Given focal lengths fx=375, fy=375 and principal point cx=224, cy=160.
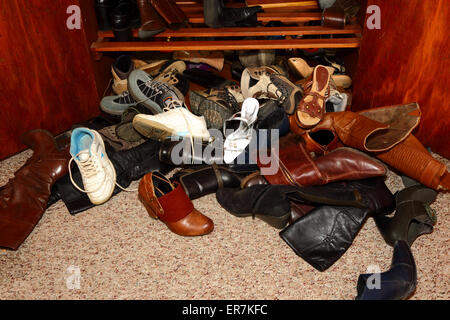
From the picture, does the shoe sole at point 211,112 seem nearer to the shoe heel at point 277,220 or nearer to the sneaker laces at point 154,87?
the sneaker laces at point 154,87

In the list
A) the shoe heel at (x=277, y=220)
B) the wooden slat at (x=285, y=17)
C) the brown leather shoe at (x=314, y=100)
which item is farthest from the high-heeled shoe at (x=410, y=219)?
the wooden slat at (x=285, y=17)

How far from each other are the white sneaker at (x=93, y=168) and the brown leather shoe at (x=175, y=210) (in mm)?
205

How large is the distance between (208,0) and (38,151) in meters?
1.11

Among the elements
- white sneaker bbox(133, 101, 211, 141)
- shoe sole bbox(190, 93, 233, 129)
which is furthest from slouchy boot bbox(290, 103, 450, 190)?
white sneaker bbox(133, 101, 211, 141)

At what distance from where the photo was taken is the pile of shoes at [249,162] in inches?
56.6

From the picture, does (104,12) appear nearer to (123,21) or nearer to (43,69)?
(123,21)

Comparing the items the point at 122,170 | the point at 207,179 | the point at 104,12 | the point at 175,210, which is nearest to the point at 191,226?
the point at 175,210

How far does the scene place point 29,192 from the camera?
157 centimetres

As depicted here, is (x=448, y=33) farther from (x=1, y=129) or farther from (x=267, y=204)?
(x=1, y=129)

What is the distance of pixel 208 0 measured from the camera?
192cm

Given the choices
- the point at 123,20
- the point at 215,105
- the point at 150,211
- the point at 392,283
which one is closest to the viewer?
the point at 392,283

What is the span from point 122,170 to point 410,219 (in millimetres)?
1218
